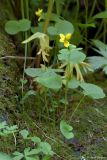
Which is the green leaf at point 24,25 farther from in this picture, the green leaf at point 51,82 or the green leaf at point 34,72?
the green leaf at point 51,82

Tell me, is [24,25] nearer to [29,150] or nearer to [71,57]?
[71,57]

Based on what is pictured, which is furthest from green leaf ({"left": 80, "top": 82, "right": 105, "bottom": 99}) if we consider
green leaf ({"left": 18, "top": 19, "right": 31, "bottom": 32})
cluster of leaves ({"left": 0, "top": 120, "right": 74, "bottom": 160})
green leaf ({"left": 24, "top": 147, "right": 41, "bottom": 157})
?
green leaf ({"left": 18, "top": 19, "right": 31, "bottom": 32})

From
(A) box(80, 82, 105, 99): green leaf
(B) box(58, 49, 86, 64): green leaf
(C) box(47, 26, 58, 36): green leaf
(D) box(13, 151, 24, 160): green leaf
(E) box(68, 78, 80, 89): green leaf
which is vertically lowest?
(D) box(13, 151, 24, 160): green leaf

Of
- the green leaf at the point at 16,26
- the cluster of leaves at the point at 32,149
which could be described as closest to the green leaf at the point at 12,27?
the green leaf at the point at 16,26

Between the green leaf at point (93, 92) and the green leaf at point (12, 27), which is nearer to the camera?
the green leaf at point (93, 92)

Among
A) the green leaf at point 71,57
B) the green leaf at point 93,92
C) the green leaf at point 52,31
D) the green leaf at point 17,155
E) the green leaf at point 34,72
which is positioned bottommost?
the green leaf at point 17,155

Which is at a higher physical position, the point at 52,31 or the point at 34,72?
the point at 52,31

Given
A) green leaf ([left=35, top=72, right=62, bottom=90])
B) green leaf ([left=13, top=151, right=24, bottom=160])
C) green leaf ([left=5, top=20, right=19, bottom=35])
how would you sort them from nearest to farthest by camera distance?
green leaf ([left=13, top=151, right=24, bottom=160])
green leaf ([left=35, top=72, right=62, bottom=90])
green leaf ([left=5, top=20, right=19, bottom=35])

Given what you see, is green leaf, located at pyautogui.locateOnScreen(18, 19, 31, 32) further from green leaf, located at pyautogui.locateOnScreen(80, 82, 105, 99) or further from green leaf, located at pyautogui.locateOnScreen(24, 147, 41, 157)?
green leaf, located at pyautogui.locateOnScreen(24, 147, 41, 157)

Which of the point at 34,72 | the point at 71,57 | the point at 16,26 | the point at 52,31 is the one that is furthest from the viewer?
the point at 16,26

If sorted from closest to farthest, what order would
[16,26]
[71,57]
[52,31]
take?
[71,57] < [52,31] < [16,26]

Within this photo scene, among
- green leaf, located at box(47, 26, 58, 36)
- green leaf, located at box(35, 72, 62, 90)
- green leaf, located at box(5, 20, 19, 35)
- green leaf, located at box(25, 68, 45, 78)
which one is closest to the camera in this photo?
green leaf, located at box(35, 72, 62, 90)

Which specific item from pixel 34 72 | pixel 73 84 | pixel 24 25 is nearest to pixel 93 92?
pixel 73 84
